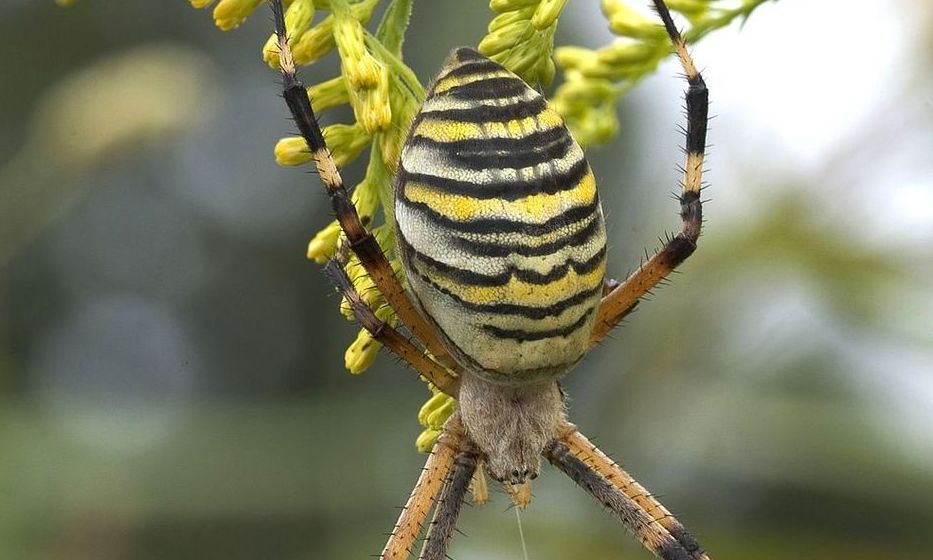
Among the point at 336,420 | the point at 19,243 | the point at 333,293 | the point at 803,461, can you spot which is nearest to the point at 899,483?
the point at 803,461

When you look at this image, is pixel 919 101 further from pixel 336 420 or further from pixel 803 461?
pixel 336 420

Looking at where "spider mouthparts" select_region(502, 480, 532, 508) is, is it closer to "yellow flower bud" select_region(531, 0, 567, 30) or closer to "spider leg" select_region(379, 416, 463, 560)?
"spider leg" select_region(379, 416, 463, 560)

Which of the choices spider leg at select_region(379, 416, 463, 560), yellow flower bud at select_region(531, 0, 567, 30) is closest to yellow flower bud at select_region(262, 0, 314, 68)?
yellow flower bud at select_region(531, 0, 567, 30)

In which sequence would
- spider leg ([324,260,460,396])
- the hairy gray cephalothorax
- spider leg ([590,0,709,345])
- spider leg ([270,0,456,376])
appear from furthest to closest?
the hairy gray cephalothorax < spider leg ([590,0,709,345]) < spider leg ([324,260,460,396]) < spider leg ([270,0,456,376])

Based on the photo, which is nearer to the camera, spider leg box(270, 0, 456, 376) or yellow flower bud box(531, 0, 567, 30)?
yellow flower bud box(531, 0, 567, 30)

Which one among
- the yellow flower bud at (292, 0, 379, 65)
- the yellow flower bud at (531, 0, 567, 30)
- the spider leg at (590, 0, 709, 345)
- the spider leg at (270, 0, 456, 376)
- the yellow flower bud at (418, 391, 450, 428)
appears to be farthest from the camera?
the spider leg at (590, 0, 709, 345)

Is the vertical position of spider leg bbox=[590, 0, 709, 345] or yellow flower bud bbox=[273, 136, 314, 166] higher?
spider leg bbox=[590, 0, 709, 345]
